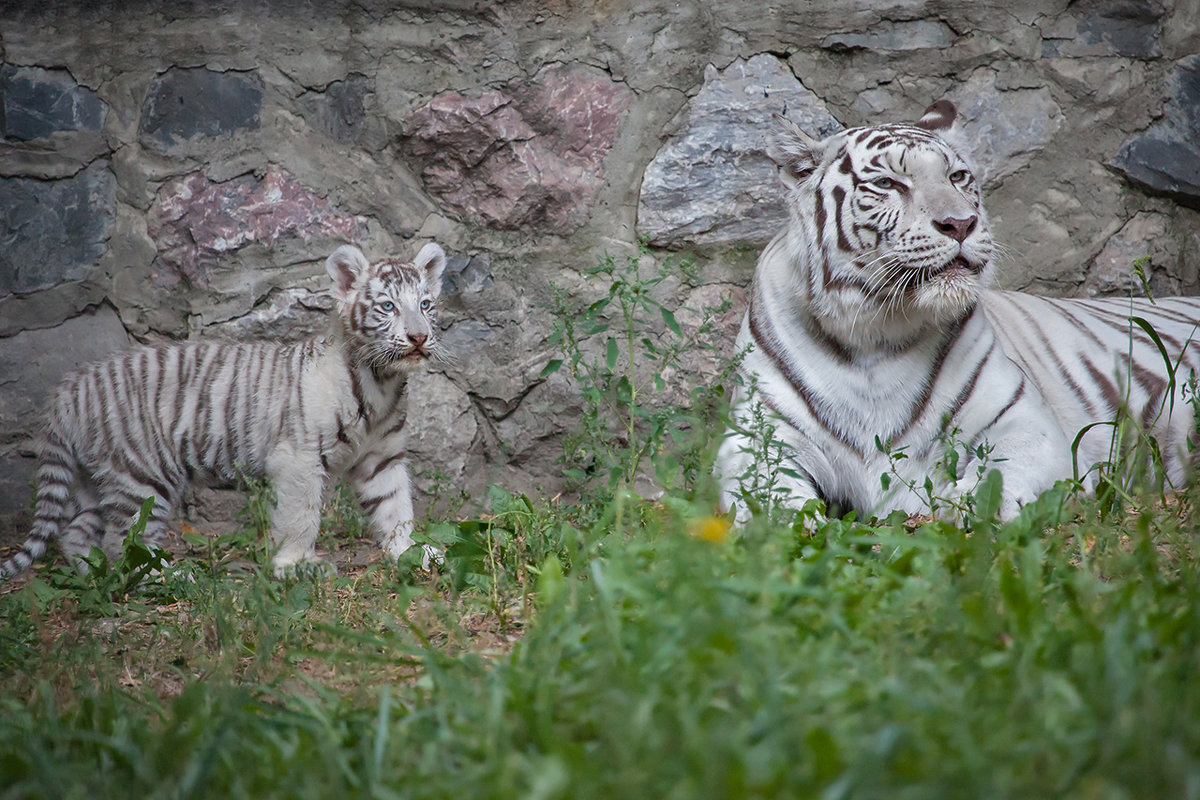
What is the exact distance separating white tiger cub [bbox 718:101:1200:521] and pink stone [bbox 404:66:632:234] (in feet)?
3.37

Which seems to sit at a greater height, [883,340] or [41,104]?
[41,104]

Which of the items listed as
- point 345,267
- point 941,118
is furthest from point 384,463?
point 941,118

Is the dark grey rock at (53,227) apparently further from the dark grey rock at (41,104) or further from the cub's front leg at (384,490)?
the cub's front leg at (384,490)

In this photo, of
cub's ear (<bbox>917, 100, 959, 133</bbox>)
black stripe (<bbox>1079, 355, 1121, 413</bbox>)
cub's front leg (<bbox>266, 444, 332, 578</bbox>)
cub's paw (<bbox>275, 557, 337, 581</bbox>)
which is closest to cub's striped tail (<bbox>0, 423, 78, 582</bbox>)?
cub's front leg (<bbox>266, 444, 332, 578</bbox>)

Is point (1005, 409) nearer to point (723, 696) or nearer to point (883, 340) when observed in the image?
point (883, 340)

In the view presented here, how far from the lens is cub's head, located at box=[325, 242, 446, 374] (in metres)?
3.96

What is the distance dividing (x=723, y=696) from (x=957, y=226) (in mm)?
2000

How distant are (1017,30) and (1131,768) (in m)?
3.83

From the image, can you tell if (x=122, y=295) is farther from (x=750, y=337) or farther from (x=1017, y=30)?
(x=1017, y=30)

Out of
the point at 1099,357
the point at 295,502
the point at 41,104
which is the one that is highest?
the point at 41,104

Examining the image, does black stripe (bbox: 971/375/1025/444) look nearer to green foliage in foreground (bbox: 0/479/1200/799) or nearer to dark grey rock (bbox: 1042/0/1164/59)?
green foliage in foreground (bbox: 0/479/1200/799)

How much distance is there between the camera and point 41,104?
162 inches

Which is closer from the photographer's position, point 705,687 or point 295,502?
point 705,687

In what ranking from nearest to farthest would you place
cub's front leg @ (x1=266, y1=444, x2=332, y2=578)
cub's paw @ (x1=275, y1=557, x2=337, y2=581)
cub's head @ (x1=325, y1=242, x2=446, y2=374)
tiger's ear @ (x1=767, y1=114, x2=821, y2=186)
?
cub's paw @ (x1=275, y1=557, x2=337, y2=581) → tiger's ear @ (x1=767, y1=114, x2=821, y2=186) → cub's front leg @ (x1=266, y1=444, x2=332, y2=578) → cub's head @ (x1=325, y1=242, x2=446, y2=374)
